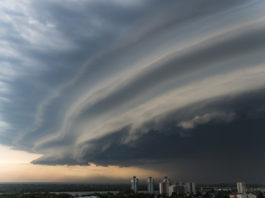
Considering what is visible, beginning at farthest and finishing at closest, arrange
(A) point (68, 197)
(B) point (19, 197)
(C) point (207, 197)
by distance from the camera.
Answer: (C) point (207, 197) → (A) point (68, 197) → (B) point (19, 197)

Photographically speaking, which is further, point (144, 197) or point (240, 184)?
point (240, 184)

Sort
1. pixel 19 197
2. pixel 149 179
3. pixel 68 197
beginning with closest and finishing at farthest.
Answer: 1. pixel 19 197
2. pixel 68 197
3. pixel 149 179

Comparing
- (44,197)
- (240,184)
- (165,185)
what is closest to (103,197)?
(44,197)

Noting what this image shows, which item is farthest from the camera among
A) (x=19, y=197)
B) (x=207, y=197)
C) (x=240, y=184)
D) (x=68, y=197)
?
(x=240, y=184)

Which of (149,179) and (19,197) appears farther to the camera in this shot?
(149,179)

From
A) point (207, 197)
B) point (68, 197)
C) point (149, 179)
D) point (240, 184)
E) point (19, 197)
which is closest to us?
point (19, 197)

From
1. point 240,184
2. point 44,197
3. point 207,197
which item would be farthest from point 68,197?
point 240,184

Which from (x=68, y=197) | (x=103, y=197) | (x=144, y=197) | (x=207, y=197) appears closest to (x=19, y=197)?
(x=68, y=197)

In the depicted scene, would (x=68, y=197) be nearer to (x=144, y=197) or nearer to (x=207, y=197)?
(x=144, y=197)

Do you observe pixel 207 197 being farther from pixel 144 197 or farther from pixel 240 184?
pixel 240 184
